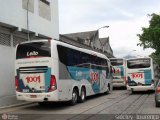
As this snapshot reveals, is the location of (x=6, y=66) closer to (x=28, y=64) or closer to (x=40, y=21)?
(x=28, y=64)

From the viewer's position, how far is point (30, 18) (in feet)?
81.7

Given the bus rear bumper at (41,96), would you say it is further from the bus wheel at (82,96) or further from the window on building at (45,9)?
the window on building at (45,9)

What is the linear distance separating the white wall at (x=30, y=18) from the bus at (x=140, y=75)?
276 inches

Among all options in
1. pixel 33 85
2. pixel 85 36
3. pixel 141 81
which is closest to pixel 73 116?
pixel 33 85

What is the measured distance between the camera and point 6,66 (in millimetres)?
21859

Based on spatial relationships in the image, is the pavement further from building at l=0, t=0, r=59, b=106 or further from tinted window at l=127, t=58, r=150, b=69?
tinted window at l=127, t=58, r=150, b=69

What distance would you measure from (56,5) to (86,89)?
34.0 feet

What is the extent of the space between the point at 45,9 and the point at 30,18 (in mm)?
Result: 3186

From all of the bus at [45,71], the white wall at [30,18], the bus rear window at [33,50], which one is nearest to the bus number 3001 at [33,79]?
the bus at [45,71]

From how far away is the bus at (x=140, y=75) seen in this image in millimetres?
28766

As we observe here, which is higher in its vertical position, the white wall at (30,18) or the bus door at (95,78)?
the white wall at (30,18)

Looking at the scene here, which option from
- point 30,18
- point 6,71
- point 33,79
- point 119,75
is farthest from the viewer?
point 119,75

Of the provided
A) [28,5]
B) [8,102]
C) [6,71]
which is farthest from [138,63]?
[8,102]

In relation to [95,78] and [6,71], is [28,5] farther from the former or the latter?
[95,78]
